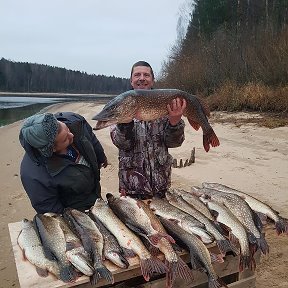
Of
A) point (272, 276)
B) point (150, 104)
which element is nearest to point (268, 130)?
point (272, 276)

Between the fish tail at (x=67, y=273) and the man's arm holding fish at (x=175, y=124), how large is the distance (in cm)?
169

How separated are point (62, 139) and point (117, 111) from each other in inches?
22.9

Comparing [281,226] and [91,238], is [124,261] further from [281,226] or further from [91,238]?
[281,226]

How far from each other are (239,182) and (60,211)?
454 cm

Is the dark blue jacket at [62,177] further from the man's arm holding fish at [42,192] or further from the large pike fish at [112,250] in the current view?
the large pike fish at [112,250]

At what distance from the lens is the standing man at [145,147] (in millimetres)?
3756

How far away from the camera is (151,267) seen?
255 cm

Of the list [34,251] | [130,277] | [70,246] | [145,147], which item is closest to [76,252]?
[70,246]

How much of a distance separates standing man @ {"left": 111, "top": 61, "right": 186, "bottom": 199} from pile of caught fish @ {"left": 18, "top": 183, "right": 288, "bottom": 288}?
19.1 inches

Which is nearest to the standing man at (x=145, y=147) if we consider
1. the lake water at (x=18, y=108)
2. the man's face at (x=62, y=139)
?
the man's face at (x=62, y=139)

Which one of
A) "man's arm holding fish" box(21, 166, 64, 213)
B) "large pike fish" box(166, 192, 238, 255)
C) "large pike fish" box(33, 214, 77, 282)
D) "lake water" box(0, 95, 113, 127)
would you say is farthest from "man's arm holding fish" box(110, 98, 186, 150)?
"lake water" box(0, 95, 113, 127)

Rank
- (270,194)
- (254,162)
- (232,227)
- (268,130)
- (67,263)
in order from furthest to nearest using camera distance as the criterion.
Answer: (268,130) → (254,162) → (270,194) → (232,227) → (67,263)

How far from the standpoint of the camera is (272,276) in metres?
3.81

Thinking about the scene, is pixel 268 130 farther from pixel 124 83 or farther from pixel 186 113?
pixel 124 83
